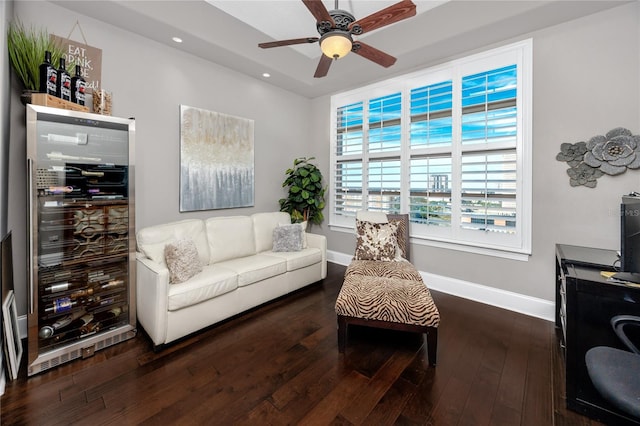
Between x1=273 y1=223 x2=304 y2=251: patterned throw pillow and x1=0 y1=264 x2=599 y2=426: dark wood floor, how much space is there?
1181mm

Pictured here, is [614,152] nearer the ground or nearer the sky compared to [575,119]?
nearer the ground

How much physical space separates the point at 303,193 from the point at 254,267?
1764 mm

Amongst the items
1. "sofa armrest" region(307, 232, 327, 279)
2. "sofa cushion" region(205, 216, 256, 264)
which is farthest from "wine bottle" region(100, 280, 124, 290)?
"sofa armrest" region(307, 232, 327, 279)

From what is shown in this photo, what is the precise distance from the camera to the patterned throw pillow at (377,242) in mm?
3293

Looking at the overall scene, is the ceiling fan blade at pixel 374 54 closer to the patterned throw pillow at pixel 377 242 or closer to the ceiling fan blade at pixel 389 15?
the ceiling fan blade at pixel 389 15

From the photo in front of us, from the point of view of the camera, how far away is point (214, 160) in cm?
365

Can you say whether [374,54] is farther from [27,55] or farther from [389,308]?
[27,55]

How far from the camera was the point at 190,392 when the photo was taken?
182 cm

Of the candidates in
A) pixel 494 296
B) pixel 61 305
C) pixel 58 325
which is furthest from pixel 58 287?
pixel 494 296

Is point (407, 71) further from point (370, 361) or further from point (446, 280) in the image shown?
point (370, 361)

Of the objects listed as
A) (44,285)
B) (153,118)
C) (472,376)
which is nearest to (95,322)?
(44,285)

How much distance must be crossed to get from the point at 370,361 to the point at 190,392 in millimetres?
1333

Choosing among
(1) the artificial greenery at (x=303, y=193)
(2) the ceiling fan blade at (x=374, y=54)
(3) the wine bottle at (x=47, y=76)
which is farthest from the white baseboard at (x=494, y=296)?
(3) the wine bottle at (x=47, y=76)

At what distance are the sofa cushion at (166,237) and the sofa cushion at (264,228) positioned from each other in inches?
28.6
